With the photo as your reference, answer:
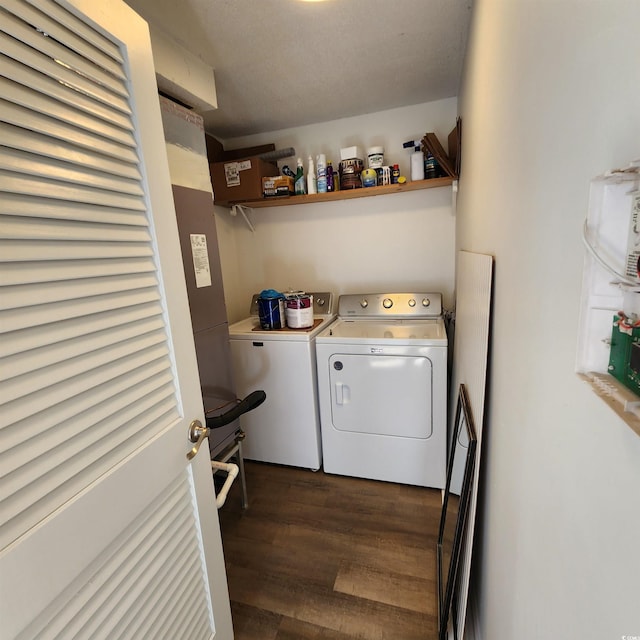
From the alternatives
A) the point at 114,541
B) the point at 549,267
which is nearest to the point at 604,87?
the point at 549,267

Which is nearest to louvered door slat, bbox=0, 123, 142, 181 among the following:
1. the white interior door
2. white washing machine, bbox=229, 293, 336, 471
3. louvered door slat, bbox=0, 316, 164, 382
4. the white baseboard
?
the white interior door

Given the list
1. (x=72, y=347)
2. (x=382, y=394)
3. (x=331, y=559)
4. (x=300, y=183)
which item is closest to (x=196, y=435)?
(x=72, y=347)

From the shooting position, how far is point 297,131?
8.91ft

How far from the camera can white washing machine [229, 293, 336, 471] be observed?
223 centimetres

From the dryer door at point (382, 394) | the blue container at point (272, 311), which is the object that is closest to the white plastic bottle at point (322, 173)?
the blue container at point (272, 311)

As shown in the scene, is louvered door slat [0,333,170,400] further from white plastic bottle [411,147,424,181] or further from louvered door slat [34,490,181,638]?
white plastic bottle [411,147,424,181]

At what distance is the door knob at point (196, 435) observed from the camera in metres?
1.05

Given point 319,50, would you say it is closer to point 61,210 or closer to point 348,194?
point 348,194

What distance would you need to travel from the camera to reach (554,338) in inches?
21.7

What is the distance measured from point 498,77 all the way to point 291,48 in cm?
121

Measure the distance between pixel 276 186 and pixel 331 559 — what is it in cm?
236

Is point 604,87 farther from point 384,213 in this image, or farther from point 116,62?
point 384,213

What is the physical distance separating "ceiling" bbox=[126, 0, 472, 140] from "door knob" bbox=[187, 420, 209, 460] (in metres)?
1.60

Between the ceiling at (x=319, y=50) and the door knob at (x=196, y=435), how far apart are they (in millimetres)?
1597
